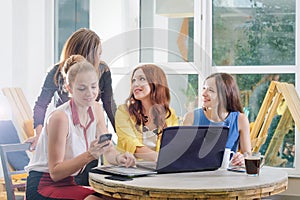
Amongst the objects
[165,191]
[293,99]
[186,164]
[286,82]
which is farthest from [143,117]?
[286,82]

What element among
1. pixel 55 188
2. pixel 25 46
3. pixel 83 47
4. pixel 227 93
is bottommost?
pixel 55 188

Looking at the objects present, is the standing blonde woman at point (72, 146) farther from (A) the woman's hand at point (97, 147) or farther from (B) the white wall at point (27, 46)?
(B) the white wall at point (27, 46)

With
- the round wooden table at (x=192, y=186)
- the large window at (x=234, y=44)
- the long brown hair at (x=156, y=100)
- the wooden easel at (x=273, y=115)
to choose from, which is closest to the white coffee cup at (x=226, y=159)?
the round wooden table at (x=192, y=186)

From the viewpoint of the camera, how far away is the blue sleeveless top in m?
2.84

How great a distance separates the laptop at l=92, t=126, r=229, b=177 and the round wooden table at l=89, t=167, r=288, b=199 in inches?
1.7

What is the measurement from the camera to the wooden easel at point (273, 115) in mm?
3465

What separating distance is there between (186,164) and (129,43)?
1512 mm

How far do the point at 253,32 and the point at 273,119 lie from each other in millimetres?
628

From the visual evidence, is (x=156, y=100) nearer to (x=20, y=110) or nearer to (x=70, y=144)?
(x=70, y=144)

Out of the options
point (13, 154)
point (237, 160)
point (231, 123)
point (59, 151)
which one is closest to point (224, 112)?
point (231, 123)

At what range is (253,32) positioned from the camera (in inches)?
150

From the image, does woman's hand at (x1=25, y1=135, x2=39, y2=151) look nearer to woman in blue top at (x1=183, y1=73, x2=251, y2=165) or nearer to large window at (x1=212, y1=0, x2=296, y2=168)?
woman in blue top at (x1=183, y1=73, x2=251, y2=165)

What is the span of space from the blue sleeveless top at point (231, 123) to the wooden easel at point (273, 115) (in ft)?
2.05

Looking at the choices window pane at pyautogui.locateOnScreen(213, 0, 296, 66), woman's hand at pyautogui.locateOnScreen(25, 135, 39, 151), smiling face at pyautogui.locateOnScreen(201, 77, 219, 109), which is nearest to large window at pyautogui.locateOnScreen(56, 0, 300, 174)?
window pane at pyautogui.locateOnScreen(213, 0, 296, 66)
